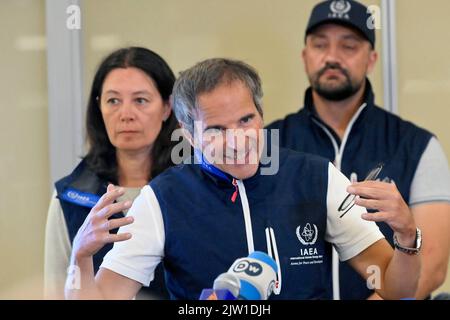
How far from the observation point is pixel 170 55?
2.07 metres

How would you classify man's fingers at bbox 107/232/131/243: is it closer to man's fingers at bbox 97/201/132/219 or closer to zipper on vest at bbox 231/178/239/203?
man's fingers at bbox 97/201/132/219

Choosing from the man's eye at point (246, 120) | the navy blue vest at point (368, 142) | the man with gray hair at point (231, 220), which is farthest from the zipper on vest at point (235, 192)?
the navy blue vest at point (368, 142)

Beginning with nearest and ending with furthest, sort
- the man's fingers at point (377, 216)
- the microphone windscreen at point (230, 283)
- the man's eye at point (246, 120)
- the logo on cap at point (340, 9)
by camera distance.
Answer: the microphone windscreen at point (230, 283), the man's fingers at point (377, 216), the man's eye at point (246, 120), the logo on cap at point (340, 9)

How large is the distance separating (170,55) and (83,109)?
253 mm

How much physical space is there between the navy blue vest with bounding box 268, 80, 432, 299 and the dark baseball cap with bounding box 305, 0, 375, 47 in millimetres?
135

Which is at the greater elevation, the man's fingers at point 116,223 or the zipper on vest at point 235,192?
the zipper on vest at point 235,192

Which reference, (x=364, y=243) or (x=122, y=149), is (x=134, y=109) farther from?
(x=364, y=243)

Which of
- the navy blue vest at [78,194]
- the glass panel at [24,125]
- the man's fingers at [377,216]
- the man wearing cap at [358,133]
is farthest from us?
the glass panel at [24,125]

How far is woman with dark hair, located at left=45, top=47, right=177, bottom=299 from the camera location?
1637 millimetres

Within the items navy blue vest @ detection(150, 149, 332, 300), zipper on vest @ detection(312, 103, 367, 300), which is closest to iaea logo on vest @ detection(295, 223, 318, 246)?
navy blue vest @ detection(150, 149, 332, 300)

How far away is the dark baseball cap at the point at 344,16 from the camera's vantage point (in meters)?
1.90

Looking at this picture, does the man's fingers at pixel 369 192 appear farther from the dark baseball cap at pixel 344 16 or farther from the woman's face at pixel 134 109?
the dark baseball cap at pixel 344 16

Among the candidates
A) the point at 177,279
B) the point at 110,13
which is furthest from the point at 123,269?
the point at 110,13
